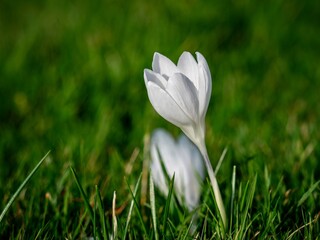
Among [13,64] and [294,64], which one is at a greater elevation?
[13,64]

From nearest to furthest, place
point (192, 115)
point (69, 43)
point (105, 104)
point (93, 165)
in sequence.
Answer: point (192, 115), point (93, 165), point (105, 104), point (69, 43)

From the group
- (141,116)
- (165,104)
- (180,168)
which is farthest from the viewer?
(141,116)

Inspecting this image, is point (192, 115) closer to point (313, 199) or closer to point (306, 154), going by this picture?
point (313, 199)

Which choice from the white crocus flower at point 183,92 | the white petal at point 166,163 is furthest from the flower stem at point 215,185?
the white petal at point 166,163

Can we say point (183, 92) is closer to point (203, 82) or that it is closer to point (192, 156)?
point (203, 82)

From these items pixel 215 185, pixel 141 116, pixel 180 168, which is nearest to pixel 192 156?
pixel 180 168

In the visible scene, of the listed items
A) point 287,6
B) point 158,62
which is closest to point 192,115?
point 158,62
